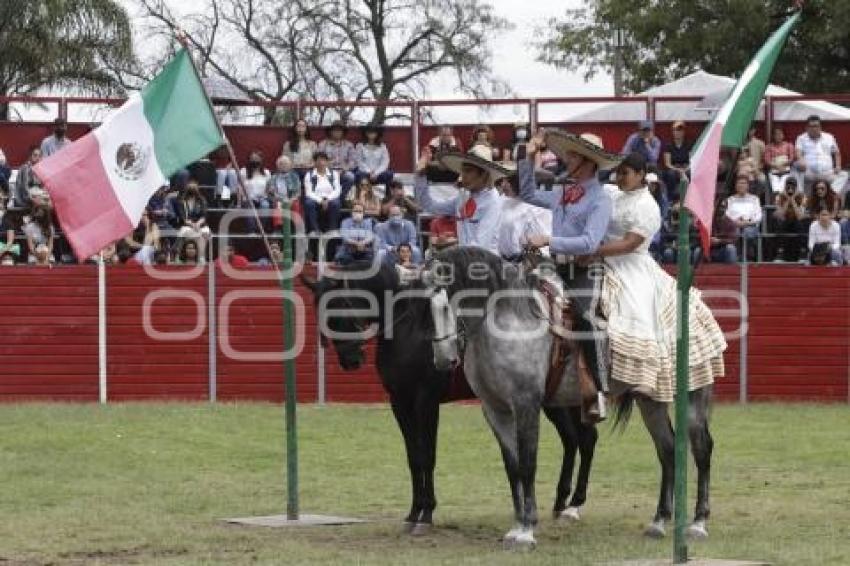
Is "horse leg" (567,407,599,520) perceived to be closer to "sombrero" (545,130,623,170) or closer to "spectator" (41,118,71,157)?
"sombrero" (545,130,623,170)

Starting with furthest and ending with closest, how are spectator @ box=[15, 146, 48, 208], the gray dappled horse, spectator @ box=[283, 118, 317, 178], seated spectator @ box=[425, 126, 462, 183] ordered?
1. spectator @ box=[283, 118, 317, 178]
2. spectator @ box=[15, 146, 48, 208]
3. seated spectator @ box=[425, 126, 462, 183]
4. the gray dappled horse

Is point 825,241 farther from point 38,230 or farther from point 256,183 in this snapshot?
point 38,230

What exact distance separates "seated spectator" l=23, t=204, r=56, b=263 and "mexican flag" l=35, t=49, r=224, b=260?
11.4 meters

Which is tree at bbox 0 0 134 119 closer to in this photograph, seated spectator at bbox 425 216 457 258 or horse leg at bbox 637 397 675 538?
seated spectator at bbox 425 216 457 258

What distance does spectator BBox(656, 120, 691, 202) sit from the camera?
23.1m

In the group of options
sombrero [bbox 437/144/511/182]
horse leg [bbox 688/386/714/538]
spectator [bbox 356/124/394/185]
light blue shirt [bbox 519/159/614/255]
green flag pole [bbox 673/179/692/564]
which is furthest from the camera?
spectator [bbox 356/124/394/185]

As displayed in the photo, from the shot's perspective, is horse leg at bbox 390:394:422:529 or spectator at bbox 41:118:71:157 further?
spectator at bbox 41:118:71:157

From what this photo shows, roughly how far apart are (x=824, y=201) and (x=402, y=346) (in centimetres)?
1236

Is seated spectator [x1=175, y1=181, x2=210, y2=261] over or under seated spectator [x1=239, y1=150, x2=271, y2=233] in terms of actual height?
under

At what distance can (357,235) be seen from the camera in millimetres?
22312

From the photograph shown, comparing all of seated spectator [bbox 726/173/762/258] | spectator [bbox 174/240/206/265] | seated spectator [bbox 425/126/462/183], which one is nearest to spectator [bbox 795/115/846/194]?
seated spectator [bbox 726/173/762/258]

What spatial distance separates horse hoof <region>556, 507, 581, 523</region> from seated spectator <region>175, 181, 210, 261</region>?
1109 centimetres

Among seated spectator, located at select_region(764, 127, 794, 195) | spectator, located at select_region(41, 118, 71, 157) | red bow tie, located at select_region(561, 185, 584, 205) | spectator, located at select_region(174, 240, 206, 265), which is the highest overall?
spectator, located at select_region(41, 118, 71, 157)

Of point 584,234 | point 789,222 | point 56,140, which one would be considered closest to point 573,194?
point 584,234
